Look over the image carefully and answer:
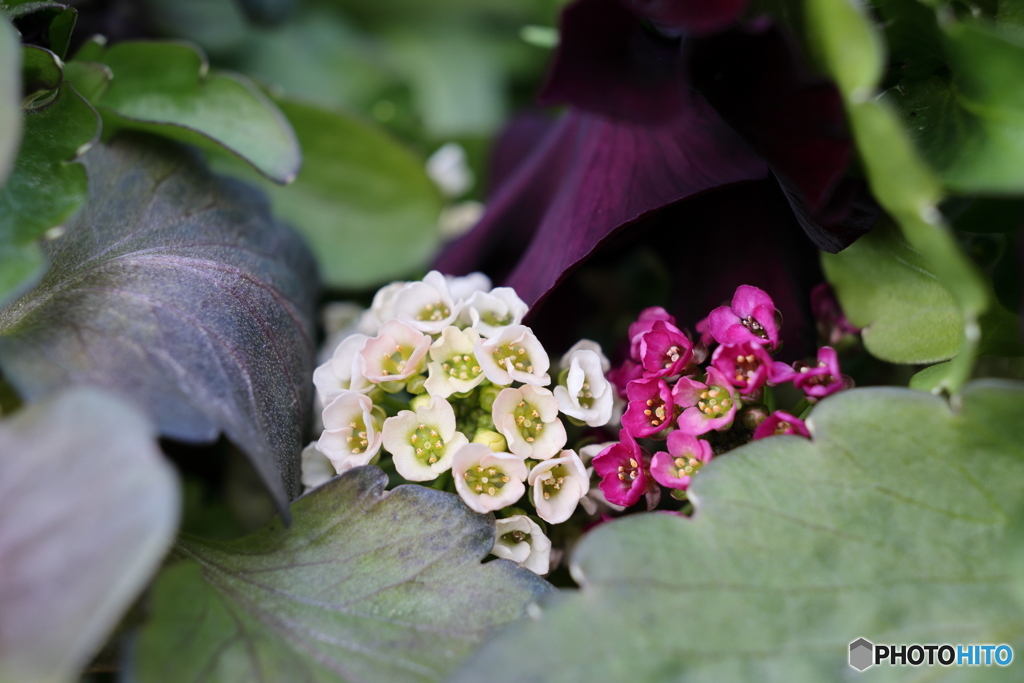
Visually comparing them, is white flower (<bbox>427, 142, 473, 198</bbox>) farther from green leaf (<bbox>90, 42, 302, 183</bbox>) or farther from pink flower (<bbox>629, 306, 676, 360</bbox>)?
pink flower (<bbox>629, 306, 676, 360</bbox>)

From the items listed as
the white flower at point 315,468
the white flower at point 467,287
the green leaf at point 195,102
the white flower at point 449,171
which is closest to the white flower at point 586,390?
the white flower at point 467,287

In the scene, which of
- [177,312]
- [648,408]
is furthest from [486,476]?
[177,312]

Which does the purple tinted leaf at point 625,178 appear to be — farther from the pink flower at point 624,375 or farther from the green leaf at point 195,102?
the green leaf at point 195,102

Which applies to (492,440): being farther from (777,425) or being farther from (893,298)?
(893,298)

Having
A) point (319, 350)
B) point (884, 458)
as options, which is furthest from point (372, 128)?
point (884, 458)

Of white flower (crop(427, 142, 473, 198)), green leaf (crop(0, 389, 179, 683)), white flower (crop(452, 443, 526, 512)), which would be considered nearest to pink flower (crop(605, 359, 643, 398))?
white flower (crop(452, 443, 526, 512))

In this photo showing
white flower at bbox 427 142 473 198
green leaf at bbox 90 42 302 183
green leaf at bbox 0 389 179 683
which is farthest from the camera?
white flower at bbox 427 142 473 198
